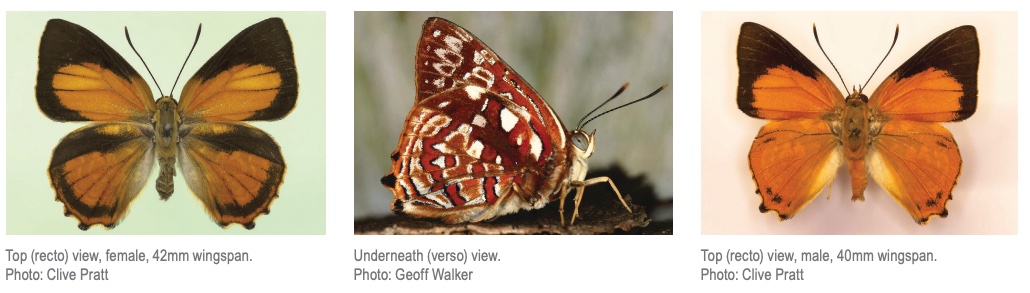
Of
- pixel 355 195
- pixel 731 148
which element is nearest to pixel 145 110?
pixel 355 195

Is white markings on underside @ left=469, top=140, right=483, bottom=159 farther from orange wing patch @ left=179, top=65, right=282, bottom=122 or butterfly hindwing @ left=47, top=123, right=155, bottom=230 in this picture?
butterfly hindwing @ left=47, top=123, right=155, bottom=230

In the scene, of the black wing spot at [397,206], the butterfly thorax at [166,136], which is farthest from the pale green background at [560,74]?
the butterfly thorax at [166,136]

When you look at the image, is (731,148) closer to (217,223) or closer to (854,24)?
(854,24)

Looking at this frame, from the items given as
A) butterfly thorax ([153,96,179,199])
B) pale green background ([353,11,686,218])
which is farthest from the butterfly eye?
butterfly thorax ([153,96,179,199])

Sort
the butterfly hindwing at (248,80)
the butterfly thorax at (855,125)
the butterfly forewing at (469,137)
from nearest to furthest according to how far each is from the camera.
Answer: the butterfly forewing at (469,137), the butterfly hindwing at (248,80), the butterfly thorax at (855,125)

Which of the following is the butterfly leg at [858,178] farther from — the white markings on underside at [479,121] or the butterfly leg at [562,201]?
the white markings on underside at [479,121]

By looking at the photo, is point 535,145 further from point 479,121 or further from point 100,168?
point 100,168
